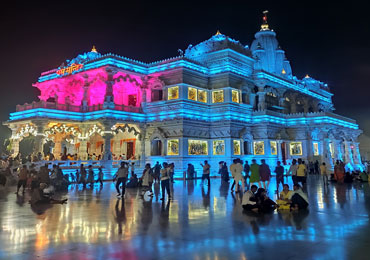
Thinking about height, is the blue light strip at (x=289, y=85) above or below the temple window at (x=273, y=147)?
above

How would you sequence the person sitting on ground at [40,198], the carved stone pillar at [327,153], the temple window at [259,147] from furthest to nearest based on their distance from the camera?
the carved stone pillar at [327,153] < the temple window at [259,147] < the person sitting on ground at [40,198]

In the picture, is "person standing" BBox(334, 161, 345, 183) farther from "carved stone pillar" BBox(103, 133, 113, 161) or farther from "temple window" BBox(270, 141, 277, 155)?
"carved stone pillar" BBox(103, 133, 113, 161)

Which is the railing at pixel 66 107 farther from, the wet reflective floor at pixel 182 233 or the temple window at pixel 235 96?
the wet reflective floor at pixel 182 233

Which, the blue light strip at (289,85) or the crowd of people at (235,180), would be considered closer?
the crowd of people at (235,180)

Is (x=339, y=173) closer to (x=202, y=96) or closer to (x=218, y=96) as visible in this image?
(x=218, y=96)

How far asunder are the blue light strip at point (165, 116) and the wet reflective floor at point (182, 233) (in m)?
20.6

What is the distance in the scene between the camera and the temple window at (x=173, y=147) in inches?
1319

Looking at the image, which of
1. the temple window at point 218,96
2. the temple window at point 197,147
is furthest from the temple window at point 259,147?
the temple window at point 218,96

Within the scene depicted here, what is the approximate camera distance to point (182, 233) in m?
7.90

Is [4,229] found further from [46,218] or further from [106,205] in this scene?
[106,205]

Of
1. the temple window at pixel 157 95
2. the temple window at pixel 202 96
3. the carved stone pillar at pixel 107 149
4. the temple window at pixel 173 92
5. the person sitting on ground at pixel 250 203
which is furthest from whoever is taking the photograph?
the temple window at pixel 157 95

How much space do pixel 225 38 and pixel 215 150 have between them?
13645 millimetres

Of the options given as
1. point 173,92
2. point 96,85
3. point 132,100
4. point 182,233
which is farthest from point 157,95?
point 182,233

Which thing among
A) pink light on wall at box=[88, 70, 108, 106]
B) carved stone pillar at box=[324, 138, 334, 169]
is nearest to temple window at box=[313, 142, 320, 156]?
carved stone pillar at box=[324, 138, 334, 169]
